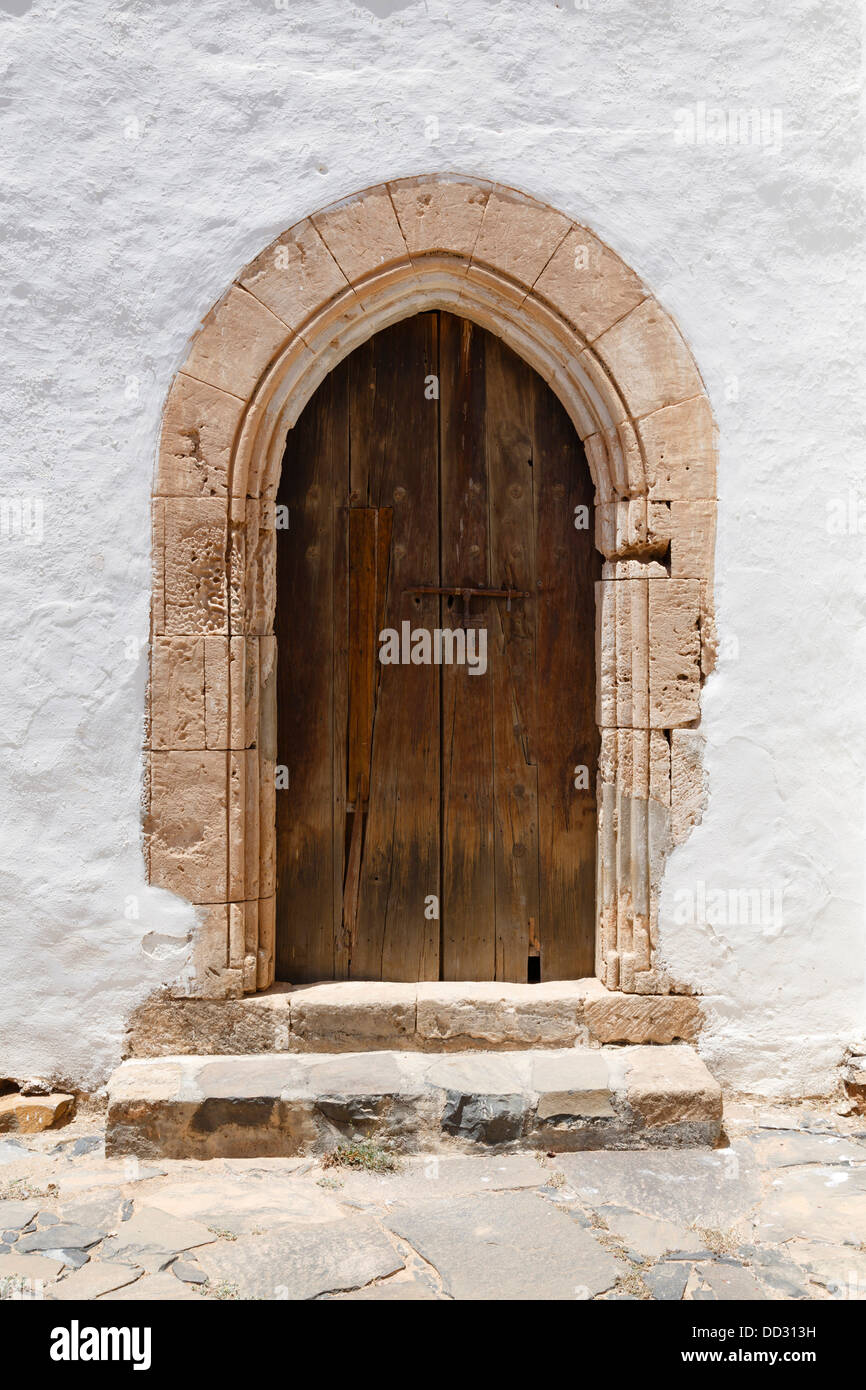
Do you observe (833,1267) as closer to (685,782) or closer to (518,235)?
(685,782)

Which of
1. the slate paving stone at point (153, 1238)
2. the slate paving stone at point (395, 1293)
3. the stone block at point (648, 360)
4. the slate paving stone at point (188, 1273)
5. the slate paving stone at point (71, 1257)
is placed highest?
the stone block at point (648, 360)

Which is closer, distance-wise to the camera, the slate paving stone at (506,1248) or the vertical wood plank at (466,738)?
the slate paving stone at (506,1248)

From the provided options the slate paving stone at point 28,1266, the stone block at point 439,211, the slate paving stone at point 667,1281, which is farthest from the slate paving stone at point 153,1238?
the stone block at point 439,211

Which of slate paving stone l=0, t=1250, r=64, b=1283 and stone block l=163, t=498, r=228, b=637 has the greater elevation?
stone block l=163, t=498, r=228, b=637

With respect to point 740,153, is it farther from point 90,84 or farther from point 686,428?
point 90,84

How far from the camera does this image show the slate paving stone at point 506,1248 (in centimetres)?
260

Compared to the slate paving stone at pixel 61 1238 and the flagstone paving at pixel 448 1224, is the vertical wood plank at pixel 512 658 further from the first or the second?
the slate paving stone at pixel 61 1238

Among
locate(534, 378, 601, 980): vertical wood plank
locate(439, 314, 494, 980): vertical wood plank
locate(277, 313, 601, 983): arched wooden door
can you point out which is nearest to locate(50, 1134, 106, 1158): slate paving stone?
locate(277, 313, 601, 983): arched wooden door

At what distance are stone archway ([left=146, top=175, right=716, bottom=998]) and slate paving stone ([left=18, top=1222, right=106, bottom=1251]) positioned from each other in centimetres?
87

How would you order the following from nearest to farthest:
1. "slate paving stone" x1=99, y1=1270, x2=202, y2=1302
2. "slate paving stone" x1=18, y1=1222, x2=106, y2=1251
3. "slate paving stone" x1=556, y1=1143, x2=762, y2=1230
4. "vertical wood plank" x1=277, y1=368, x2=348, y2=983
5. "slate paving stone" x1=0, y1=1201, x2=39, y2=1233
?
"slate paving stone" x1=99, y1=1270, x2=202, y2=1302
"slate paving stone" x1=18, y1=1222, x2=106, y2=1251
"slate paving stone" x1=0, y1=1201, x2=39, y2=1233
"slate paving stone" x1=556, y1=1143, x2=762, y2=1230
"vertical wood plank" x1=277, y1=368, x2=348, y2=983

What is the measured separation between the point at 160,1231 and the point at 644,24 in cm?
403

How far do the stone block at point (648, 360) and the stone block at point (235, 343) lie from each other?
111 cm

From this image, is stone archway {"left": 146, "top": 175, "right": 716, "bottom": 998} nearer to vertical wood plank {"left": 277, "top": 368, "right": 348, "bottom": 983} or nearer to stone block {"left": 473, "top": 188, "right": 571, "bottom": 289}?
stone block {"left": 473, "top": 188, "right": 571, "bottom": 289}

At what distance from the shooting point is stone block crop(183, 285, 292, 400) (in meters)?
3.60
